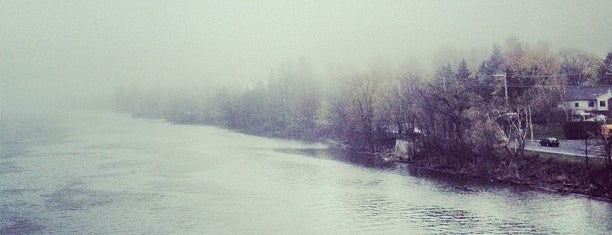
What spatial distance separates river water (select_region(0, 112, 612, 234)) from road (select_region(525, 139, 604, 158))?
7.81 feet

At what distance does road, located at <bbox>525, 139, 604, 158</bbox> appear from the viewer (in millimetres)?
19822

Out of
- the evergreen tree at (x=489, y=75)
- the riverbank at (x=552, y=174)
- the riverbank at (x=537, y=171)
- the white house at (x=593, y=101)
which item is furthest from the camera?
the white house at (x=593, y=101)

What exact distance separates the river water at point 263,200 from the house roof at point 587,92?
45.6 ft

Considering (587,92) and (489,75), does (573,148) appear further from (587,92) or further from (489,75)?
(587,92)

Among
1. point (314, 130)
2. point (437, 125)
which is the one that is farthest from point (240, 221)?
point (314, 130)

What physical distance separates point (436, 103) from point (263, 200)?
38.2ft

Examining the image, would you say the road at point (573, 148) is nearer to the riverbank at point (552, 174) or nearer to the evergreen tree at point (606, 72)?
the riverbank at point (552, 174)

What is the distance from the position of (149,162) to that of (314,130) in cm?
1716

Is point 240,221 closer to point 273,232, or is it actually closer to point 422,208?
point 273,232

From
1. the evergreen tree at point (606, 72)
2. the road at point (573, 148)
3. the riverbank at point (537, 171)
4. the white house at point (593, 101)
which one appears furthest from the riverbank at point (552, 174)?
the evergreen tree at point (606, 72)

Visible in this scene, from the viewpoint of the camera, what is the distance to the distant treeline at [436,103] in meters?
25.6

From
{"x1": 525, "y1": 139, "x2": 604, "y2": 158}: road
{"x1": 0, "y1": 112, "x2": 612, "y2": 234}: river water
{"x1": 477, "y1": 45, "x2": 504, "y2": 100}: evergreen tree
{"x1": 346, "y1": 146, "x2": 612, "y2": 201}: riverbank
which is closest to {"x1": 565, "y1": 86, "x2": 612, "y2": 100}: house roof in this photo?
{"x1": 477, "y1": 45, "x2": 504, "y2": 100}: evergreen tree

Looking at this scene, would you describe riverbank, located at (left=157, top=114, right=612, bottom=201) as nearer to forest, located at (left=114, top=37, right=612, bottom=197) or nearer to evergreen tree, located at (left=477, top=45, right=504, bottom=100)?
forest, located at (left=114, top=37, right=612, bottom=197)

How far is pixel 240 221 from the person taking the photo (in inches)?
671
